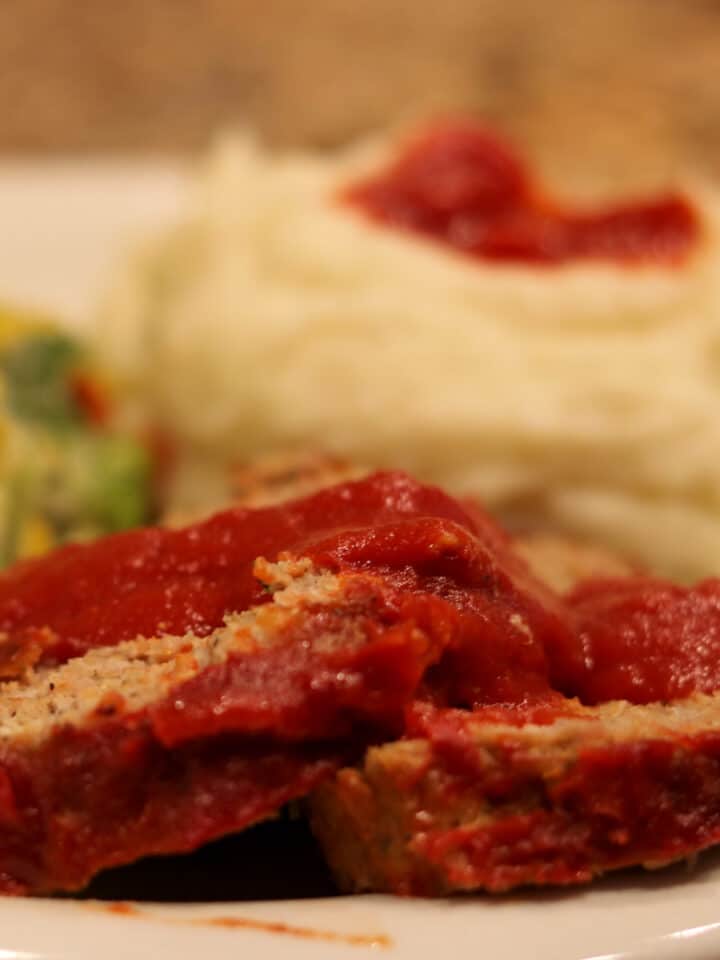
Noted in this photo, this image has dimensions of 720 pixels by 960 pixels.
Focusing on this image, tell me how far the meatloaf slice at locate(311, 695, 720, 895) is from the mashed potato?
202 centimetres

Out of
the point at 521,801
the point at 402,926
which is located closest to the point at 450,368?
the point at 521,801

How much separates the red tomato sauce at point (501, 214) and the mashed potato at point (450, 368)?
0.39 ft

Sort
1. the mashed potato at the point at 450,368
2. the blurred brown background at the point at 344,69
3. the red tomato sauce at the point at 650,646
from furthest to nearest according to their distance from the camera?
1. the blurred brown background at the point at 344,69
2. the mashed potato at the point at 450,368
3. the red tomato sauce at the point at 650,646

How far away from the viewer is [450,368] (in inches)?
182

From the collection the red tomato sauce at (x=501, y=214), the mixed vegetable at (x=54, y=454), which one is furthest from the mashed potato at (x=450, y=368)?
the mixed vegetable at (x=54, y=454)

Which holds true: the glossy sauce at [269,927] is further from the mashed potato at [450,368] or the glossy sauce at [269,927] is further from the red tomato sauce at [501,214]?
the red tomato sauce at [501,214]

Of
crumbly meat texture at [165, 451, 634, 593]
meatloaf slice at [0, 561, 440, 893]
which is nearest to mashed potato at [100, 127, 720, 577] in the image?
crumbly meat texture at [165, 451, 634, 593]

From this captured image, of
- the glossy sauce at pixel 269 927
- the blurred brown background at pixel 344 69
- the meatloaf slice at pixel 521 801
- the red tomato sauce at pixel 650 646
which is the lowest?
the glossy sauce at pixel 269 927

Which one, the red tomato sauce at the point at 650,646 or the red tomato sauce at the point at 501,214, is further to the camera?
the red tomato sauce at the point at 501,214

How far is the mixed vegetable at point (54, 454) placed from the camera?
4.53 metres

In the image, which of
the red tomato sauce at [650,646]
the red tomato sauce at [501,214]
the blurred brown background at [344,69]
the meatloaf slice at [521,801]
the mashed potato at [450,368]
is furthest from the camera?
the blurred brown background at [344,69]

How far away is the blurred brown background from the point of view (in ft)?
25.5

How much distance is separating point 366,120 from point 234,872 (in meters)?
6.40

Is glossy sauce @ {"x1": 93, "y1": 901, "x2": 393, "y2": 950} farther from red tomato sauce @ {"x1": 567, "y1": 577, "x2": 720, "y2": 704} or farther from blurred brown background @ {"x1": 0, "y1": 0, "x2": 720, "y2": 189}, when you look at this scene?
blurred brown background @ {"x1": 0, "y1": 0, "x2": 720, "y2": 189}
